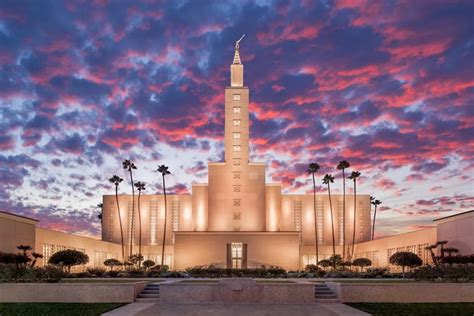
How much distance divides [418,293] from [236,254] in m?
37.2

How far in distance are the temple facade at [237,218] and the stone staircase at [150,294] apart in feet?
99.6

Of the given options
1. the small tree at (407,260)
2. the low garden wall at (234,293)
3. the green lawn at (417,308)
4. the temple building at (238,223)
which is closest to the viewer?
the green lawn at (417,308)

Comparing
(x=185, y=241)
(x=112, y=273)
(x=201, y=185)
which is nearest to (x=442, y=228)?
(x=112, y=273)

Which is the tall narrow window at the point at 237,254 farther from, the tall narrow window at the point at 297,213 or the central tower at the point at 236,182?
the tall narrow window at the point at 297,213

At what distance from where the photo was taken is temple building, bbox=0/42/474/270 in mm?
60000

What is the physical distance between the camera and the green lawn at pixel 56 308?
70.9ft

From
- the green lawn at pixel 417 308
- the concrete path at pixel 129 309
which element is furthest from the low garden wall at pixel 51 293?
the green lawn at pixel 417 308

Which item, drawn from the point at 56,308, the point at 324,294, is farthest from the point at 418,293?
the point at 56,308

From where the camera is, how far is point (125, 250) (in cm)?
6919

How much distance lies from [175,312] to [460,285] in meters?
12.9

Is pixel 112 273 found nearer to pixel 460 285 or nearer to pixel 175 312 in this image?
pixel 175 312

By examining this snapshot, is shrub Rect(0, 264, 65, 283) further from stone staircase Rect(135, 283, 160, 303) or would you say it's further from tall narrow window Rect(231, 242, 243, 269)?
tall narrow window Rect(231, 242, 243, 269)

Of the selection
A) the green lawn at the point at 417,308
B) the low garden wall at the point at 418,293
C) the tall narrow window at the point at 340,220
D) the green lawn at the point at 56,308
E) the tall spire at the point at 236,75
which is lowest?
the green lawn at the point at 417,308

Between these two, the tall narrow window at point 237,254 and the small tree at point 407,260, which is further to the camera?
the tall narrow window at point 237,254
